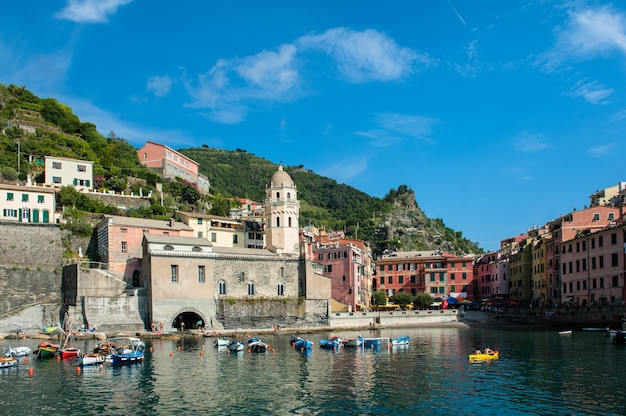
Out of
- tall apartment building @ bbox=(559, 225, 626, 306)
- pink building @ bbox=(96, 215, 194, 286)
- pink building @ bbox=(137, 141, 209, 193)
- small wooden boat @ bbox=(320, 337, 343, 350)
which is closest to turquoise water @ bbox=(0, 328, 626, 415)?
small wooden boat @ bbox=(320, 337, 343, 350)

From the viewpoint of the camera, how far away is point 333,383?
34625mm

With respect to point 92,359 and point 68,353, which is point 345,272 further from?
point 92,359

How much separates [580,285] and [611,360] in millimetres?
32766

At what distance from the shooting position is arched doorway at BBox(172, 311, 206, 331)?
6406cm

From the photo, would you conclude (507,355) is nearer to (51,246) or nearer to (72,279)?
(72,279)

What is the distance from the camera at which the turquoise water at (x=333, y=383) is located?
1118 inches

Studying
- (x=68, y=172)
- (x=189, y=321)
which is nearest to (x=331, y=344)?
(x=189, y=321)

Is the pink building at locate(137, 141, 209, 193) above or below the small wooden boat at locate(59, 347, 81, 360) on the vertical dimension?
above

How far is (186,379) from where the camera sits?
35.8 meters

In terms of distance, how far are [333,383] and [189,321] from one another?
3478cm

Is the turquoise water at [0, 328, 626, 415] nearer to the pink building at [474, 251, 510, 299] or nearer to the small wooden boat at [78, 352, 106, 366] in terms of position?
the small wooden boat at [78, 352, 106, 366]

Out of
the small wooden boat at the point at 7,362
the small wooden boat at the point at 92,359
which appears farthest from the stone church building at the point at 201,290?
the small wooden boat at the point at 92,359

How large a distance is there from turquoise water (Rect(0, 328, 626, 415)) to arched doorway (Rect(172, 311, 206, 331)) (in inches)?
526

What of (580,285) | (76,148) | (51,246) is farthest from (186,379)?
(76,148)
